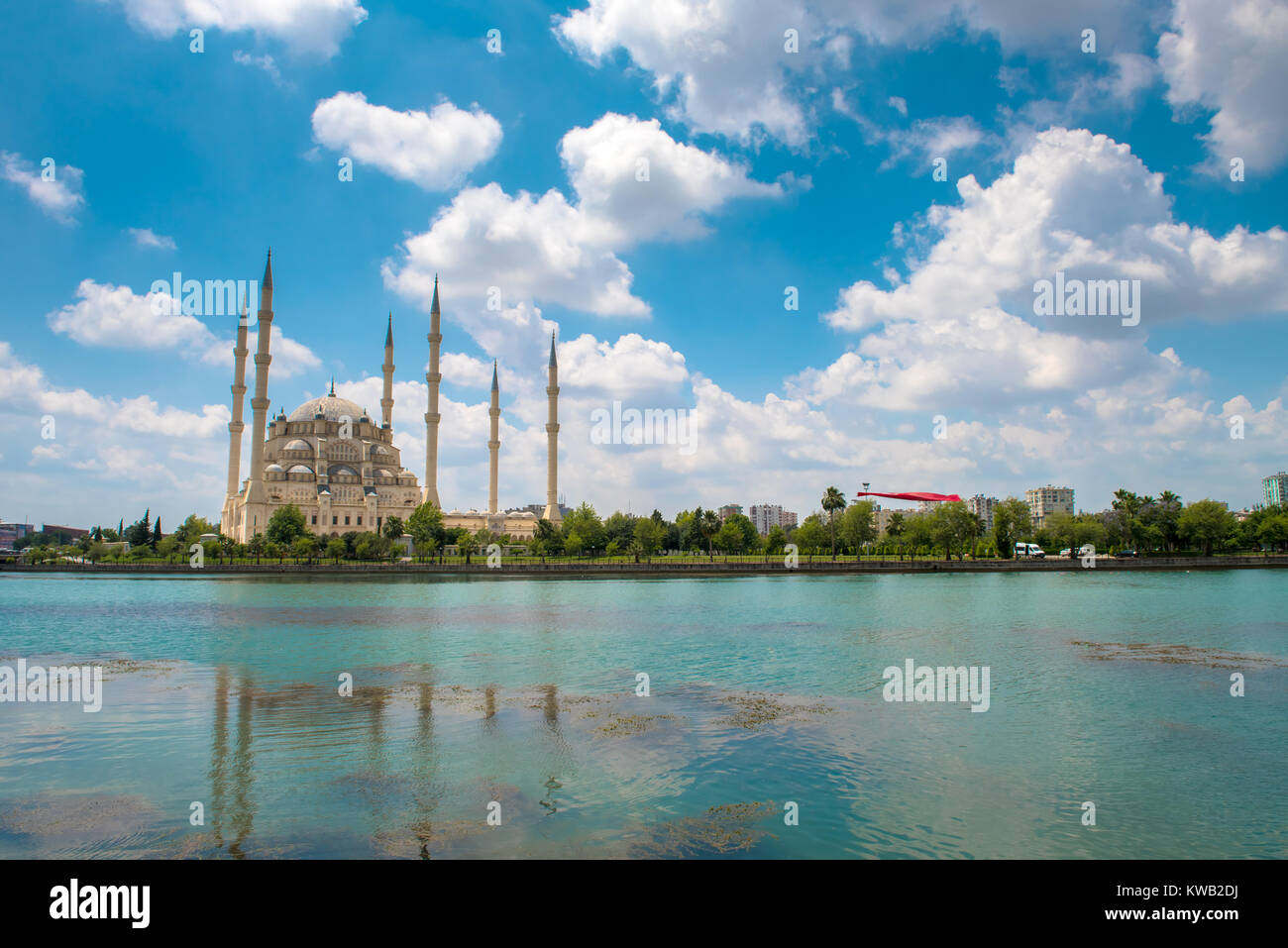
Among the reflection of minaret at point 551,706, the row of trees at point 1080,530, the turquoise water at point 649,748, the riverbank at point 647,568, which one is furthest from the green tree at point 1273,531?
the reflection of minaret at point 551,706

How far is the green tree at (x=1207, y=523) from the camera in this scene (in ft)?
340

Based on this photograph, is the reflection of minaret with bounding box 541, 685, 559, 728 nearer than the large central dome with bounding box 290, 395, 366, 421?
Yes

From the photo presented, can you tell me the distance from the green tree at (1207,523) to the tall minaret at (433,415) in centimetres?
10888

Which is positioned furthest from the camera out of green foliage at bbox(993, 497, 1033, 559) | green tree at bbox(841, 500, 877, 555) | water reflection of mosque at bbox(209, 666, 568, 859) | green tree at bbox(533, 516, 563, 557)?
green tree at bbox(841, 500, 877, 555)

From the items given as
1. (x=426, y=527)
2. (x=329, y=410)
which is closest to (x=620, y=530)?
(x=426, y=527)

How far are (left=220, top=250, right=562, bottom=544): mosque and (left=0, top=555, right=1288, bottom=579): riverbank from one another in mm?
21840

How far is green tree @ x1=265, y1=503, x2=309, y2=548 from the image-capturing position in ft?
347

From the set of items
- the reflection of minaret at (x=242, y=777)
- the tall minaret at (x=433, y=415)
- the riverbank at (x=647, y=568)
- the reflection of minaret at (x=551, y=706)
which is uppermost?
the tall minaret at (x=433, y=415)

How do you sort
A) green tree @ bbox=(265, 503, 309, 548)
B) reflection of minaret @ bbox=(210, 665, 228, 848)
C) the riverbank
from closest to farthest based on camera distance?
reflection of minaret @ bbox=(210, 665, 228, 848)
the riverbank
green tree @ bbox=(265, 503, 309, 548)

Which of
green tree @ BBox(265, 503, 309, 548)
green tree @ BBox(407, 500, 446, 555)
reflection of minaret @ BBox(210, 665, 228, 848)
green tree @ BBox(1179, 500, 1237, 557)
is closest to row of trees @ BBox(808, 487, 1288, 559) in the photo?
green tree @ BBox(1179, 500, 1237, 557)

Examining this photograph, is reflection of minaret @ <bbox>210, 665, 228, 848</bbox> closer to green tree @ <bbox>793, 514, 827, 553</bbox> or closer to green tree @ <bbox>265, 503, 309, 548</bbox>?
green tree @ <bbox>265, 503, 309, 548</bbox>

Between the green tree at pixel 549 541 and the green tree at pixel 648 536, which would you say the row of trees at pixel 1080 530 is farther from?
the green tree at pixel 549 541
